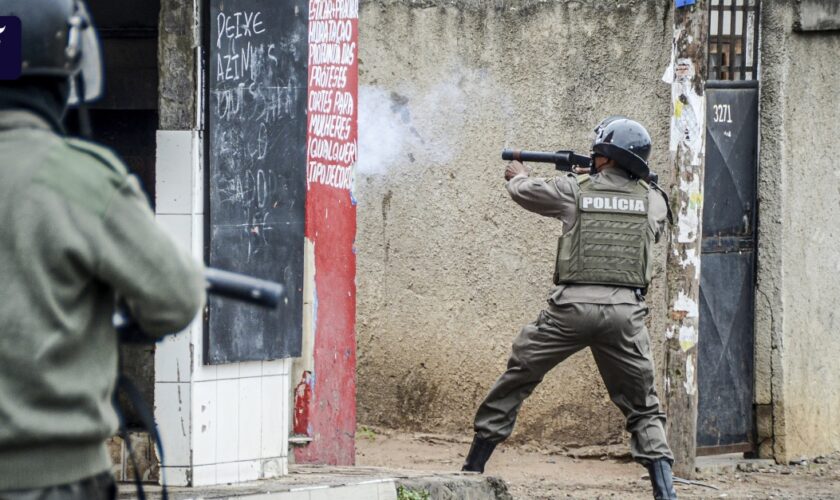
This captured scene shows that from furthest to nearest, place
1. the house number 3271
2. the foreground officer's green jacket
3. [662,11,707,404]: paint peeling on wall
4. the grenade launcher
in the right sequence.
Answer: the house number 3271 < [662,11,707,404]: paint peeling on wall < the grenade launcher < the foreground officer's green jacket

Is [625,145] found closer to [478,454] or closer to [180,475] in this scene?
[478,454]

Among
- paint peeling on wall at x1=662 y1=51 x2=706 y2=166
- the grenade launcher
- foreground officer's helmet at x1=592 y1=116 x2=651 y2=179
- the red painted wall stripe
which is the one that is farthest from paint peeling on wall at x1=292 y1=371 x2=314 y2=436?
paint peeling on wall at x1=662 y1=51 x2=706 y2=166

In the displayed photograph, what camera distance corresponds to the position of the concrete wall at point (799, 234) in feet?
26.8

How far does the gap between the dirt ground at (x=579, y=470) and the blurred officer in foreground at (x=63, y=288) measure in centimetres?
494

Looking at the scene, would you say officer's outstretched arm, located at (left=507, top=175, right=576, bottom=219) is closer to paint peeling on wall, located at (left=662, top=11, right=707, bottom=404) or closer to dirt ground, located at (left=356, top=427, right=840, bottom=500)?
paint peeling on wall, located at (left=662, top=11, right=707, bottom=404)

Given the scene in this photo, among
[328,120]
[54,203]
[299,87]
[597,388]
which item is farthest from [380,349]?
[54,203]

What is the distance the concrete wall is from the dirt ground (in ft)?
1.12

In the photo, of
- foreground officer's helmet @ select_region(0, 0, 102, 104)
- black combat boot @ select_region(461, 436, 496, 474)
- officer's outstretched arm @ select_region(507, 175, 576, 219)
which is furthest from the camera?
black combat boot @ select_region(461, 436, 496, 474)

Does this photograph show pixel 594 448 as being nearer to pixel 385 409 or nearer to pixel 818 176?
pixel 385 409

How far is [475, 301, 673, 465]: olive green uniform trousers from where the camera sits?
6.56m

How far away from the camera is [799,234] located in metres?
8.34

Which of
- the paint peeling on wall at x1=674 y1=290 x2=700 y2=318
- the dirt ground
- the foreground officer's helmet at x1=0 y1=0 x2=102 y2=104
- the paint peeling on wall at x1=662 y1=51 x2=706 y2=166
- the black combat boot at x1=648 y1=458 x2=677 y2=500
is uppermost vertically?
the paint peeling on wall at x1=662 y1=51 x2=706 y2=166

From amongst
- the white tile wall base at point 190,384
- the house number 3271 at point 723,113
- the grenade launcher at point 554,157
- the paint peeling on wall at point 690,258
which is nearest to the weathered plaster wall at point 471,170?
the house number 3271 at point 723,113

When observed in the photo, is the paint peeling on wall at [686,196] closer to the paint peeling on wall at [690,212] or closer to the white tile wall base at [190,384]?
the paint peeling on wall at [690,212]
